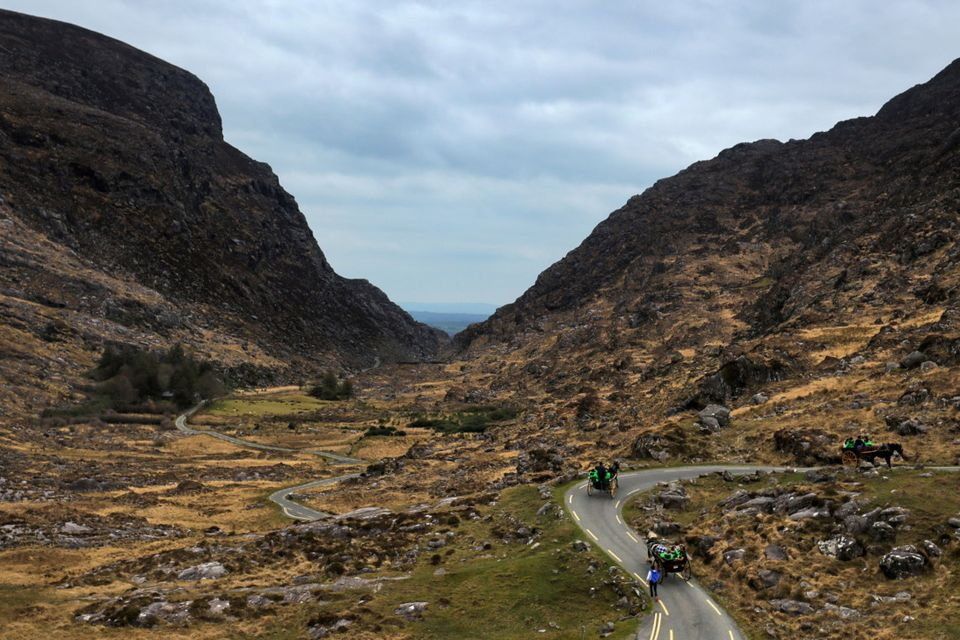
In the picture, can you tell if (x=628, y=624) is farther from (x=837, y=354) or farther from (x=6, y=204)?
(x=6, y=204)

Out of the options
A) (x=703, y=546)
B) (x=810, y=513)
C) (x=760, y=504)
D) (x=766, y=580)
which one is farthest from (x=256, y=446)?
(x=766, y=580)

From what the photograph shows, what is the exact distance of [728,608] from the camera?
2670 centimetres

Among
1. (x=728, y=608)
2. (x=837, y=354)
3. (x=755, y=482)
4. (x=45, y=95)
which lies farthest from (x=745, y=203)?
(x=45, y=95)

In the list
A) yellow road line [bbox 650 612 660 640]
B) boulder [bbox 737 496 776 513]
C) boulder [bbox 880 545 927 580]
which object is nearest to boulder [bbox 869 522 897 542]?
boulder [bbox 880 545 927 580]

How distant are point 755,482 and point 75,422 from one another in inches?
3677

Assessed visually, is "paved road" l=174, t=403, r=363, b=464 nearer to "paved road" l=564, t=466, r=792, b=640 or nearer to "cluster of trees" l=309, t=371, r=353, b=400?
"cluster of trees" l=309, t=371, r=353, b=400

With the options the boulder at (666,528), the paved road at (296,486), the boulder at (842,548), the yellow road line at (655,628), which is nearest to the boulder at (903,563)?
the boulder at (842,548)

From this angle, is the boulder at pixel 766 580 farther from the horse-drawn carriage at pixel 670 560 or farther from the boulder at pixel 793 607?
the horse-drawn carriage at pixel 670 560

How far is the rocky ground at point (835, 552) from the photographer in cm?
2344

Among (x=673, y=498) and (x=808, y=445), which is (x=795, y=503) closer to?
(x=673, y=498)

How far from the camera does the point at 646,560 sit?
32.0 m

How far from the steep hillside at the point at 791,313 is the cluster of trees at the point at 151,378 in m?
65.8

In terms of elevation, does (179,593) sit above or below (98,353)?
below

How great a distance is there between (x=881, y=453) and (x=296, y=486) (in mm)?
59171
